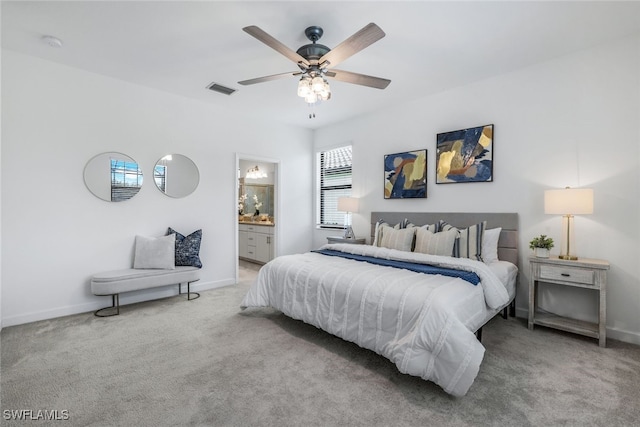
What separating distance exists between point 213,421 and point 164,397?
1.41 feet

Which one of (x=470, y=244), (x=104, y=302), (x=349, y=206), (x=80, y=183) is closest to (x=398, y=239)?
(x=470, y=244)

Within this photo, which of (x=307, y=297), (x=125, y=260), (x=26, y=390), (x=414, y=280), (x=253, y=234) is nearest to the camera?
(x=26, y=390)

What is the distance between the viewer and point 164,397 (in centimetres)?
185

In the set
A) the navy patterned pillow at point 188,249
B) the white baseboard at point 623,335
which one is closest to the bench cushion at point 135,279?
the navy patterned pillow at point 188,249

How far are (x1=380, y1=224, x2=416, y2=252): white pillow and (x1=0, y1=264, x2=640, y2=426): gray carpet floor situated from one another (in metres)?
1.18

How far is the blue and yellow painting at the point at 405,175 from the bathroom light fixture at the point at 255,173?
3.40 metres

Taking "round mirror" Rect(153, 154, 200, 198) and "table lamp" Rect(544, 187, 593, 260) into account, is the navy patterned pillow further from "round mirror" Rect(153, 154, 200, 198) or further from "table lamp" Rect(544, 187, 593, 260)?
"table lamp" Rect(544, 187, 593, 260)

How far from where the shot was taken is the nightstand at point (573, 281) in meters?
2.55

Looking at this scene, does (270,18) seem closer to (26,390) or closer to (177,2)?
(177,2)

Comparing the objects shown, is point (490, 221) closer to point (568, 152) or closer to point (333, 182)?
point (568, 152)

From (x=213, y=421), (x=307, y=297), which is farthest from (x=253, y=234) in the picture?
(x=213, y=421)

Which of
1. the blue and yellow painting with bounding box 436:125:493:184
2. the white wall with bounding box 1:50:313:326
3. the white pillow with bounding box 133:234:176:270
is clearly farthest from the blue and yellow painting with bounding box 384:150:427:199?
the white pillow with bounding box 133:234:176:270

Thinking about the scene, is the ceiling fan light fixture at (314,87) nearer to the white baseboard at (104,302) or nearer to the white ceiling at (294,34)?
the white ceiling at (294,34)

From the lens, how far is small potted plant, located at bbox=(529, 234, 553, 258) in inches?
113
